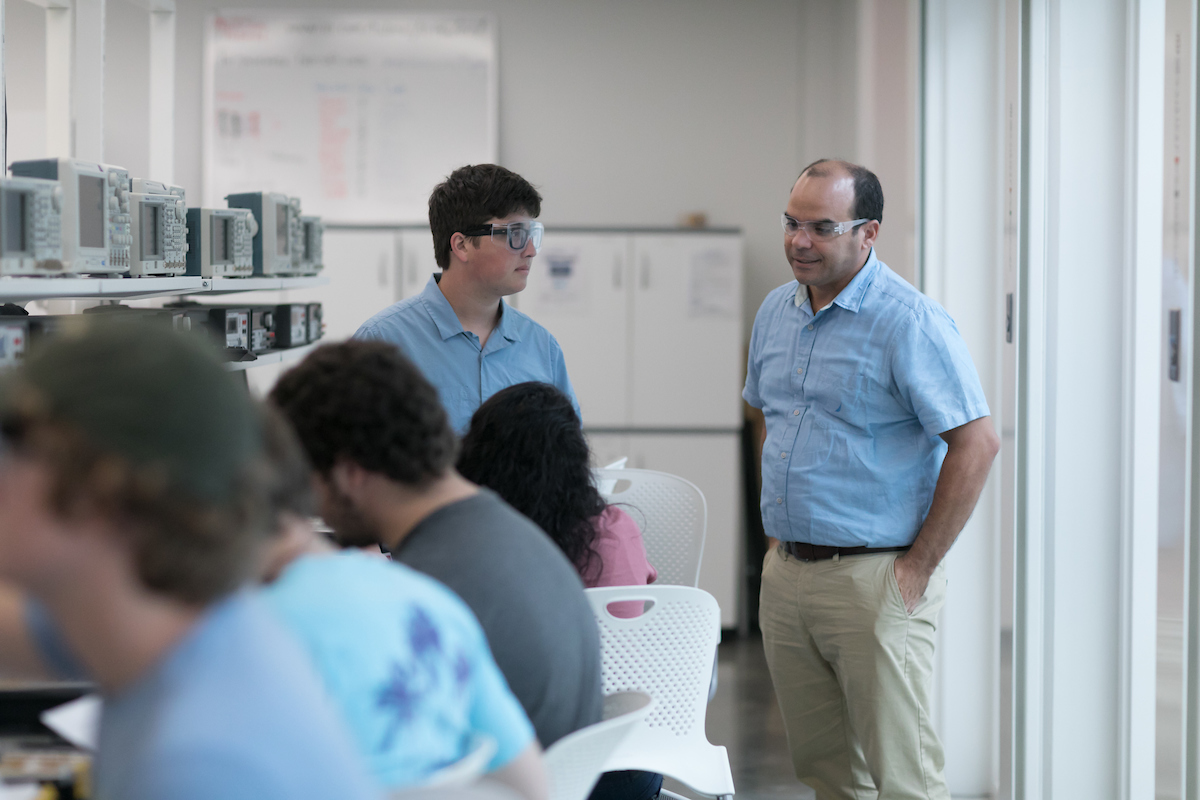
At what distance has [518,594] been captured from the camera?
117 centimetres

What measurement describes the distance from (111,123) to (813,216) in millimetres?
3299

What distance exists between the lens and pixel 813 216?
222cm

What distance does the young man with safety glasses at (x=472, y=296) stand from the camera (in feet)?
7.54

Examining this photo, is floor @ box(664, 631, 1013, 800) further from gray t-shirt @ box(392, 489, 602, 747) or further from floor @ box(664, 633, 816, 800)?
gray t-shirt @ box(392, 489, 602, 747)

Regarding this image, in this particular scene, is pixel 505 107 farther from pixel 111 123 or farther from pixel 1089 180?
pixel 1089 180

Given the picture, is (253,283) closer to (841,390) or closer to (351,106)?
(841,390)

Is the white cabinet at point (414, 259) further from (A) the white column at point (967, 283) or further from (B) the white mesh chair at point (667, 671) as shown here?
(B) the white mesh chair at point (667, 671)

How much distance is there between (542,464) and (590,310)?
2.94 metres

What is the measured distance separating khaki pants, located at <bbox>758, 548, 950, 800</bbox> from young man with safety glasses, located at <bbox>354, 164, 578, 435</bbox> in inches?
31.9

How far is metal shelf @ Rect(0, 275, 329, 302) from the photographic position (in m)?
1.68

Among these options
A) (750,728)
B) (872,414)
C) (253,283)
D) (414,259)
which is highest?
(414,259)

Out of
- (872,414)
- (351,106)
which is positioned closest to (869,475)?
(872,414)

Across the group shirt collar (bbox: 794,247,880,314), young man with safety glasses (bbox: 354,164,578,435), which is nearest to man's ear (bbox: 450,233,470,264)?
young man with safety glasses (bbox: 354,164,578,435)

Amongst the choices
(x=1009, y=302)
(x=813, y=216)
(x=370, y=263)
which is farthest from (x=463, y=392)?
(x=370, y=263)
